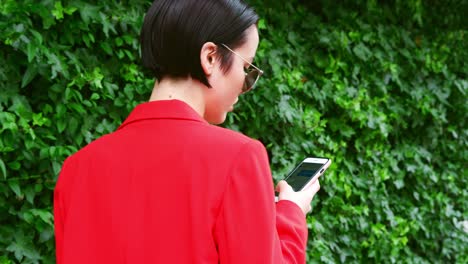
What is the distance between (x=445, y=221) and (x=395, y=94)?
110 cm

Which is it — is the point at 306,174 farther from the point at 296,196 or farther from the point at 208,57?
the point at 208,57

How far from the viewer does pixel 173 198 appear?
137 centimetres

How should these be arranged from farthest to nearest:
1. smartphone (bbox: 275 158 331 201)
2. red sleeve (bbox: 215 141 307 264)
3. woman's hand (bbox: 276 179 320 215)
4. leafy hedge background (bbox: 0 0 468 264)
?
leafy hedge background (bbox: 0 0 468 264), smartphone (bbox: 275 158 331 201), woman's hand (bbox: 276 179 320 215), red sleeve (bbox: 215 141 307 264)

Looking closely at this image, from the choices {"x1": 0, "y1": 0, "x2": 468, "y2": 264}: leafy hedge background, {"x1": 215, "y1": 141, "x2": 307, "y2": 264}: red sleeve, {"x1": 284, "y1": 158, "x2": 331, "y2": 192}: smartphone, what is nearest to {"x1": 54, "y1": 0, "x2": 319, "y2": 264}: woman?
{"x1": 215, "y1": 141, "x2": 307, "y2": 264}: red sleeve

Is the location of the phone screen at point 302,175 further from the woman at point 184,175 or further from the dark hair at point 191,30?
the dark hair at point 191,30

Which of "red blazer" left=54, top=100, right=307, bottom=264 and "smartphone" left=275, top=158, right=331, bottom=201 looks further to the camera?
"smartphone" left=275, top=158, right=331, bottom=201

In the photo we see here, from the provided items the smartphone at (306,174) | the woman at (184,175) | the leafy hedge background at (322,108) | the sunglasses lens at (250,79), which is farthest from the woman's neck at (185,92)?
the leafy hedge background at (322,108)

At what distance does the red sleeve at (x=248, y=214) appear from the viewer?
1.32 metres

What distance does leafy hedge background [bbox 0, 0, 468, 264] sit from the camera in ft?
9.55

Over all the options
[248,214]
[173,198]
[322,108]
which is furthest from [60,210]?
[322,108]

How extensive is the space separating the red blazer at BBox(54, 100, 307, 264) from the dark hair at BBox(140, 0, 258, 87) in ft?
0.30

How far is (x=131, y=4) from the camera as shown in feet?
11.0

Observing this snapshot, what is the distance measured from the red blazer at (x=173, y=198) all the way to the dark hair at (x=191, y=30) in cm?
9

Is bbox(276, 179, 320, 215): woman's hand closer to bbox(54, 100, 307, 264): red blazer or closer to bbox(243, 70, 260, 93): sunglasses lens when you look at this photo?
bbox(54, 100, 307, 264): red blazer
